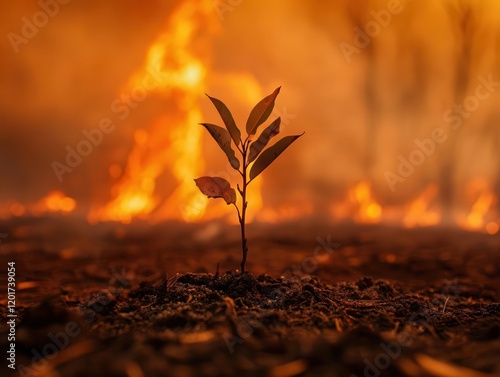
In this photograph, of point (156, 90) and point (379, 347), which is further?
point (156, 90)

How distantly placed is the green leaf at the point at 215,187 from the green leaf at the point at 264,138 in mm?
300

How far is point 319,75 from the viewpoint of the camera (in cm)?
1841

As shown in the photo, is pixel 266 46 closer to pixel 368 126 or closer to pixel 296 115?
pixel 296 115

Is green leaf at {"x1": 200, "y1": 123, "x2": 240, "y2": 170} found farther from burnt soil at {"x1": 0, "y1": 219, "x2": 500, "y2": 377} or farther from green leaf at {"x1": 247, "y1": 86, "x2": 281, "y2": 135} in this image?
burnt soil at {"x1": 0, "y1": 219, "x2": 500, "y2": 377}

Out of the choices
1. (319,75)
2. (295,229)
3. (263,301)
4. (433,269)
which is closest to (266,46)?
(319,75)

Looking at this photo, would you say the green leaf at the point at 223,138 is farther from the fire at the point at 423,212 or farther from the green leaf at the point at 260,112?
the fire at the point at 423,212

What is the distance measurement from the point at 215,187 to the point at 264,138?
1.88 ft

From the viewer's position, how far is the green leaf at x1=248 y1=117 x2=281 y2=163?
359cm

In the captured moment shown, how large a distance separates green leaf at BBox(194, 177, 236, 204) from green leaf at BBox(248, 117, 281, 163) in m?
0.30

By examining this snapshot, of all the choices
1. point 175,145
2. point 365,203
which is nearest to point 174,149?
point 175,145

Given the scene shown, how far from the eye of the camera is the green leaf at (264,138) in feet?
11.8

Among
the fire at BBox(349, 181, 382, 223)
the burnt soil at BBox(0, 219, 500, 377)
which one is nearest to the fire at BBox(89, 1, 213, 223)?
the fire at BBox(349, 181, 382, 223)

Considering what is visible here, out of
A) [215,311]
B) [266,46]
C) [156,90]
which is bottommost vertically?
[215,311]

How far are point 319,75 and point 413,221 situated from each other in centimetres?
695
